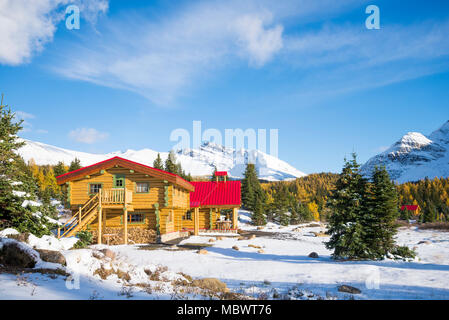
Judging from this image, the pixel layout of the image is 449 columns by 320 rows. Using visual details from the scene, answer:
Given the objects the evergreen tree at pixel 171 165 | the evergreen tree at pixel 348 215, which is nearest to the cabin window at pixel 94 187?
the evergreen tree at pixel 348 215

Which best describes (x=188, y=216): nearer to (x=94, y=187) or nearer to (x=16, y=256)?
(x=94, y=187)

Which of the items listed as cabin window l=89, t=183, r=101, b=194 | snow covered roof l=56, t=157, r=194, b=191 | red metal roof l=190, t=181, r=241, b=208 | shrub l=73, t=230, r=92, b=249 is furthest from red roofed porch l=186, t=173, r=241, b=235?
shrub l=73, t=230, r=92, b=249

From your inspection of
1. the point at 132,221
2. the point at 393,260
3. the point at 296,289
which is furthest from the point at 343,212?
the point at 132,221

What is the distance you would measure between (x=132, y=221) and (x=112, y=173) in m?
4.18

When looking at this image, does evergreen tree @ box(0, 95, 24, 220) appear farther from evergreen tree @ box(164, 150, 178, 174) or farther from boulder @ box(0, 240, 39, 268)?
evergreen tree @ box(164, 150, 178, 174)

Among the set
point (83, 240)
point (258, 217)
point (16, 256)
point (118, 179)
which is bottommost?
point (258, 217)

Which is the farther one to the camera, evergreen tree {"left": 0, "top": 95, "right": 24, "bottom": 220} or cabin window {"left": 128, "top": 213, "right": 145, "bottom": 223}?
cabin window {"left": 128, "top": 213, "right": 145, "bottom": 223}

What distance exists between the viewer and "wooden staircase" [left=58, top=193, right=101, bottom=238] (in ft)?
67.2

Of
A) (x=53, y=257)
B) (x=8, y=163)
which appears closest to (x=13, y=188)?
(x=8, y=163)

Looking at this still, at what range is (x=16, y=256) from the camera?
328 inches

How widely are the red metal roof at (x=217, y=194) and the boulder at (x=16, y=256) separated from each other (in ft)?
81.2

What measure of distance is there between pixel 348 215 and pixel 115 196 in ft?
52.7

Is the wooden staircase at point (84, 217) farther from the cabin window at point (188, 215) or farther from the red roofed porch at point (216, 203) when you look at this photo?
the cabin window at point (188, 215)

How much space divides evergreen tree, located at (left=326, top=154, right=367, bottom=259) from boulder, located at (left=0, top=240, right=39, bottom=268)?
13.7 m
